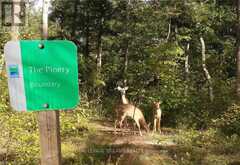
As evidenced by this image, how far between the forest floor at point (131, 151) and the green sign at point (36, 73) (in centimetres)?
517

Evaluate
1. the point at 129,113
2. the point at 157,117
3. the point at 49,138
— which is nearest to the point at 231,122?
the point at 157,117

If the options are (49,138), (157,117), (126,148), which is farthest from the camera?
(157,117)

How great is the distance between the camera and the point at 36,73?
2473 millimetres

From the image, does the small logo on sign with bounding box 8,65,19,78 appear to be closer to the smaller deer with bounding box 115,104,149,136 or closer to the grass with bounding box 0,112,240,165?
the grass with bounding box 0,112,240,165

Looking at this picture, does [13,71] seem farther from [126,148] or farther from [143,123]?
[143,123]

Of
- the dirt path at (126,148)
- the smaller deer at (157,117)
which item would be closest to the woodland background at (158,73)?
the dirt path at (126,148)

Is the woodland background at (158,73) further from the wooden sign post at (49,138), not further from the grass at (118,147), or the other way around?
the wooden sign post at (49,138)

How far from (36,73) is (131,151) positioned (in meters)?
6.78

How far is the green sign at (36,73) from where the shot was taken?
2.48 meters

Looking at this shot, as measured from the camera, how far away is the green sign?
2.48 metres

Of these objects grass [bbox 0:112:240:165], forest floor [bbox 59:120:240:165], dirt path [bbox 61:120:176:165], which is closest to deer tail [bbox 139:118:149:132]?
dirt path [bbox 61:120:176:165]

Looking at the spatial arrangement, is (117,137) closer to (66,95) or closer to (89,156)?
A: (89,156)

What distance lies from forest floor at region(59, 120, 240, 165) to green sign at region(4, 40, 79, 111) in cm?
517

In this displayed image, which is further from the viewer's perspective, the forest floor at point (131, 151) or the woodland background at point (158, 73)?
the woodland background at point (158, 73)
